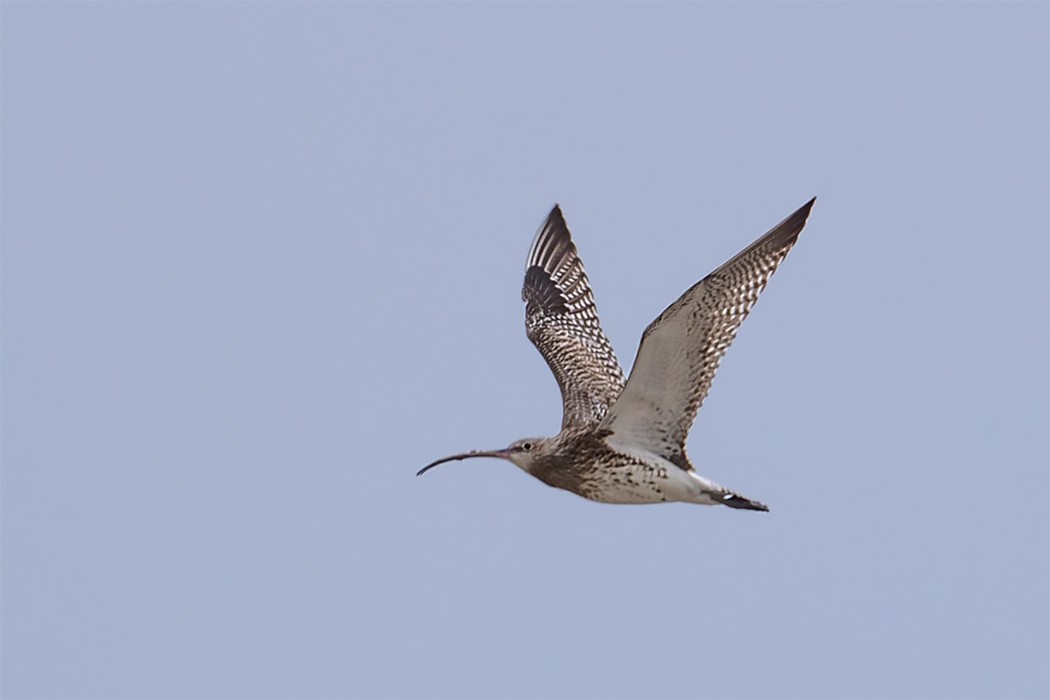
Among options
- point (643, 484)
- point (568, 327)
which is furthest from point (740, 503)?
point (568, 327)

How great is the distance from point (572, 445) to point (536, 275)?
4543 mm

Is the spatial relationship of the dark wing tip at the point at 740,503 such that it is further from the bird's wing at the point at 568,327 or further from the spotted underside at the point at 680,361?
the bird's wing at the point at 568,327

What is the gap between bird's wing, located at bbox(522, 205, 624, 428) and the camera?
15914 millimetres

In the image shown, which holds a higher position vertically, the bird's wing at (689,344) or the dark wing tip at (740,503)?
the bird's wing at (689,344)

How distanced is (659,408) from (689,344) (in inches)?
28.9

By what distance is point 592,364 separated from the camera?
55.2 feet

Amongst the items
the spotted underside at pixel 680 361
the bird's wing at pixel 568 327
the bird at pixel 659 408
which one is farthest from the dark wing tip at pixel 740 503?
the bird's wing at pixel 568 327

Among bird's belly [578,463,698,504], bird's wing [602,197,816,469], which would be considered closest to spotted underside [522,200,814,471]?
bird's wing [602,197,816,469]

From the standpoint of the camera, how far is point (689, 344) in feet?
44.0

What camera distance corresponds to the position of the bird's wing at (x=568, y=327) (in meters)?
15.9

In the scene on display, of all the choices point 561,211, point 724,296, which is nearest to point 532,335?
point 561,211

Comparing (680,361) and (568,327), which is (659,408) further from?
(568,327)

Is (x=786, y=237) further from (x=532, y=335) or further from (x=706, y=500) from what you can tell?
(x=532, y=335)

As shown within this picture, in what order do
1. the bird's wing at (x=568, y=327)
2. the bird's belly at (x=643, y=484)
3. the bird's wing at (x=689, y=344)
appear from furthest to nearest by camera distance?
the bird's wing at (x=568, y=327) < the bird's belly at (x=643, y=484) < the bird's wing at (x=689, y=344)
